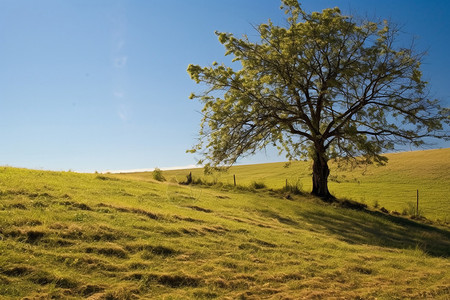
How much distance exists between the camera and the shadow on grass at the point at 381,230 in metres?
18.1

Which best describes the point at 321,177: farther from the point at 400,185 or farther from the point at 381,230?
the point at 400,185

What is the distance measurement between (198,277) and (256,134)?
1957 centimetres

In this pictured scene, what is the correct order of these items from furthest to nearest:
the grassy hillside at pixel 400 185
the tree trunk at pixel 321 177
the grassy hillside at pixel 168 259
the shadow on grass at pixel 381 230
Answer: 1. the grassy hillside at pixel 400 185
2. the tree trunk at pixel 321 177
3. the shadow on grass at pixel 381 230
4. the grassy hillside at pixel 168 259

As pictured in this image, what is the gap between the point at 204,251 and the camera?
34.4ft

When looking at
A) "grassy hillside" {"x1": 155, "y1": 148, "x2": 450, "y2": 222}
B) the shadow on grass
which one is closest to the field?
the shadow on grass

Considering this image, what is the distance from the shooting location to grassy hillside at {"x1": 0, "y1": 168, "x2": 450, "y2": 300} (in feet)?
25.1

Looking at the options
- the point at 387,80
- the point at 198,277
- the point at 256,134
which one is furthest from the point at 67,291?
the point at 387,80

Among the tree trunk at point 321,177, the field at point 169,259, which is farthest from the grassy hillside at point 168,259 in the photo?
the tree trunk at point 321,177

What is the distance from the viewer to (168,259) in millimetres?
9453

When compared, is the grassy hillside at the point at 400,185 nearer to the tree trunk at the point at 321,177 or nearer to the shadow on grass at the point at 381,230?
the tree trunk at the point at 321,177

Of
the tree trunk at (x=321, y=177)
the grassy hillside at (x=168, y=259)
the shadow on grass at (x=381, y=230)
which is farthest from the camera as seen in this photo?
the tree trunk at (x=321, y=177)

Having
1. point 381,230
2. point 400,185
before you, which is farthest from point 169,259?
point 400,185

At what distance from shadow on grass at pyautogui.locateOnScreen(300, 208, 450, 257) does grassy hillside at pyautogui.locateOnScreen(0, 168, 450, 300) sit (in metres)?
2.30

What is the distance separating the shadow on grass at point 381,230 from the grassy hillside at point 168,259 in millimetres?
2298
